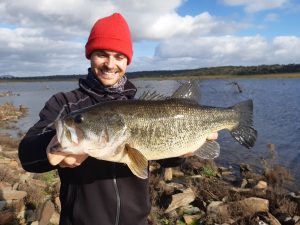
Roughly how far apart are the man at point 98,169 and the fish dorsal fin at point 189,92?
61 centimetres

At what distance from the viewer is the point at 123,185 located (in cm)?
420

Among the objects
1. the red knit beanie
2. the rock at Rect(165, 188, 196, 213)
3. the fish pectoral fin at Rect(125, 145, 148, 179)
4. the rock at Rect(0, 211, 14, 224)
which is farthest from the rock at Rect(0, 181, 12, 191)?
the fish pectoral fin at Rect(125, 145, 148, 179)

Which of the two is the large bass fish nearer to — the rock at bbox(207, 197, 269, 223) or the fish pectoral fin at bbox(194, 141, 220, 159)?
the fish pectoral fin at bbox(194, 141, 220, 159)

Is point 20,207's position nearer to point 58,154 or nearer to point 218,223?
point 218,223

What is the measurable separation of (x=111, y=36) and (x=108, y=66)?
397mm

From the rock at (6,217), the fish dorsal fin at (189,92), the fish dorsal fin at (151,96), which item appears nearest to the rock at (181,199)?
the rock at (6,217)

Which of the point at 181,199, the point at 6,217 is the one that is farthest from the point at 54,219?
the point at 181,199

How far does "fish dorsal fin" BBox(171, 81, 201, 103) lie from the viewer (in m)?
4.45

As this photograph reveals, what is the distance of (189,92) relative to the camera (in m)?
4.58

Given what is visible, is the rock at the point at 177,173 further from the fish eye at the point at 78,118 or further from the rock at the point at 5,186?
the fish eye at the point at 78,118

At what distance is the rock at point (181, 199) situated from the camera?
10706 millimetres

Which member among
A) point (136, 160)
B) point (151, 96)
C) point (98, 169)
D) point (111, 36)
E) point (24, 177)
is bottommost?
point (24, 177)

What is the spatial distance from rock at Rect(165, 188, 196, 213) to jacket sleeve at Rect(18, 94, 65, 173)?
7.00 metres

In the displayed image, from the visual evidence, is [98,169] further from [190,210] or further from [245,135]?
[190,210]
